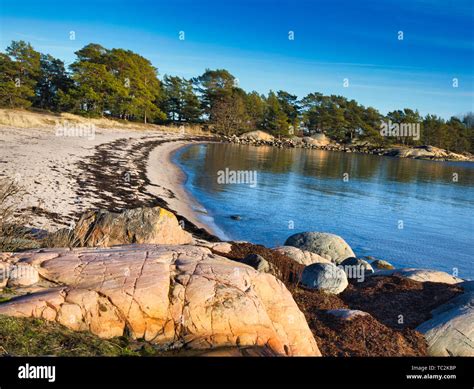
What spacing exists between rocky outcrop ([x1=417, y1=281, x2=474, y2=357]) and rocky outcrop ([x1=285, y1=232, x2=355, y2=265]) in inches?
233

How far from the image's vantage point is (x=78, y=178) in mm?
21797

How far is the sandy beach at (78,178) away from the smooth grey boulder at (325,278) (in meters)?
8.25

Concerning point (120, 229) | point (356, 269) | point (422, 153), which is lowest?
point (356, 269)

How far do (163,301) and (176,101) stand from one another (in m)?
87.8

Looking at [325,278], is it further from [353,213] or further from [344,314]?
[353,213]

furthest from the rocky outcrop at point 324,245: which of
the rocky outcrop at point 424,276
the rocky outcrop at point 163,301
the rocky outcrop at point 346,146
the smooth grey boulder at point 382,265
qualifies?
the rocky outcrop at point 346,146

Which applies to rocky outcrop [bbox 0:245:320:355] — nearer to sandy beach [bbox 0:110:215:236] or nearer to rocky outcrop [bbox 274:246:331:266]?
rocky outcrop [bbox 274:246:331:266]

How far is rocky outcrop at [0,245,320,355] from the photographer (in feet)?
17.6

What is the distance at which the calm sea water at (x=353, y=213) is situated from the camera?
18109 mm

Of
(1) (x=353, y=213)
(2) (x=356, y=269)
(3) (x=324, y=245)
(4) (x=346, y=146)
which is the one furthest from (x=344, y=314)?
(4) (x=346, y=146)

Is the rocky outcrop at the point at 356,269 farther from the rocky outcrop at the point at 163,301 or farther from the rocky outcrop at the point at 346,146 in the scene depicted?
the rocky outcrop at the point at 346,146
